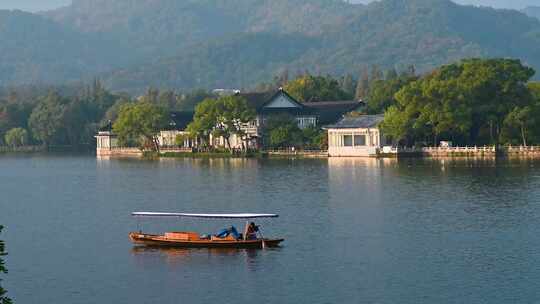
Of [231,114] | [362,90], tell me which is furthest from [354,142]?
[362,90]

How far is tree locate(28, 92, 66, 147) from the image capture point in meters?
166

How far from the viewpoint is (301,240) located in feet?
150

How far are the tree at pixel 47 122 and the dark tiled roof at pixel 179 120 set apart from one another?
3423 centimetres

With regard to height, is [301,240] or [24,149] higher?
[24,149]

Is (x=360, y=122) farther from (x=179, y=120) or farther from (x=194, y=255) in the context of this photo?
(x=194, y=255)

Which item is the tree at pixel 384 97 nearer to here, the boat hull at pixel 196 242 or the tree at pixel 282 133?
the tree at pixel 282 133

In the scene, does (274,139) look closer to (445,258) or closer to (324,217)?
(324,217)

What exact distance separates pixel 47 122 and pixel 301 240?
410ft

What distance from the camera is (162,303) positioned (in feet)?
115

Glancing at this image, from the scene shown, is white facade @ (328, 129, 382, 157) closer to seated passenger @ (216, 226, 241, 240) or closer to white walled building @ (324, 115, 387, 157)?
white walled building @ (324, 115, 387, 157)

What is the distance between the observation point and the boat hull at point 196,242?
43375 millimetres

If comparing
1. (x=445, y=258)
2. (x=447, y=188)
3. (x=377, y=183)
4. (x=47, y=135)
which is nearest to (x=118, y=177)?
(x=377, y=183)

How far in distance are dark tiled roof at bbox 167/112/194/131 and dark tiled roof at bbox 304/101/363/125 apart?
46.7 ft

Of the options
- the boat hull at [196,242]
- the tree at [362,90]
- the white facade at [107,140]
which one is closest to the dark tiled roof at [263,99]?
the white facade at [107,140]
